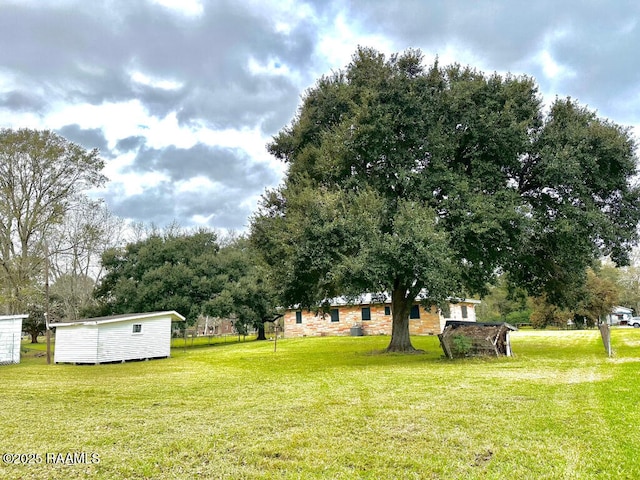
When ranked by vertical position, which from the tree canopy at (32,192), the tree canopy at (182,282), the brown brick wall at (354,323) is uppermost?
the tree canopy at (32,192)

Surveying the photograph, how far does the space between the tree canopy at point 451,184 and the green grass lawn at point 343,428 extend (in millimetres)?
4677

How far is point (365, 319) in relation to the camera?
33000mm

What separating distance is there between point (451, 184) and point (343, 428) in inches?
432

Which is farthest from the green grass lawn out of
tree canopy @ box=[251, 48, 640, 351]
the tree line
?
tree canopy @ box=[251, 48, 640, 351]

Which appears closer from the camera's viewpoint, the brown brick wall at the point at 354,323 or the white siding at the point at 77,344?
the white siding at the point at 77,344

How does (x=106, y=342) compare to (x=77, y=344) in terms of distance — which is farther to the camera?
(x=77, y=344)

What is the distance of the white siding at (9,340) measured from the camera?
20219 millimetres

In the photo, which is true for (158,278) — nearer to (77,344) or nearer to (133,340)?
(133,340)

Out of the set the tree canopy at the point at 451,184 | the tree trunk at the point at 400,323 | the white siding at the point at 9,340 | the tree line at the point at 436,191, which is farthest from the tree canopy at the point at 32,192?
the tree trunk at the point at 400,323

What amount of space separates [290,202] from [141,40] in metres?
7.02

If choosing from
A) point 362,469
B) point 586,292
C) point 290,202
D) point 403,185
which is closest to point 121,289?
point 290,202

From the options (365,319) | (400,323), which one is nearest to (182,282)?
(365,319)

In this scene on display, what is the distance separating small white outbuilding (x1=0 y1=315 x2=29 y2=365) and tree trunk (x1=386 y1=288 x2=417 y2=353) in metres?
17.3

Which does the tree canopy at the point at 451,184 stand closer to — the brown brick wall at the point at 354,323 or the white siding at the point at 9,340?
the white siding at the point at 9,340
